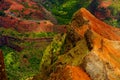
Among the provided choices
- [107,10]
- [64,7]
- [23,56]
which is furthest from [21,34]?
[64,7]

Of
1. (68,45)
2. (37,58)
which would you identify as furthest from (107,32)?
(37,58)

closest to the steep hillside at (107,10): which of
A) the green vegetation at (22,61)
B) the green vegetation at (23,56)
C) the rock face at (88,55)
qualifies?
the green vegetation at (23,56)

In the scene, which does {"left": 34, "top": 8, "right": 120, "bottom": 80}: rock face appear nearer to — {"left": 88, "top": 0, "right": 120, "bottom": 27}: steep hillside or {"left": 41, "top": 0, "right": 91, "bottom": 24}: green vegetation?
{"left": 88, "top": 0, "right": 120, "bottom": 27}: steep hillside

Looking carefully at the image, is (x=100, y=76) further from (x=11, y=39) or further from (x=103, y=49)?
(x=11, y=39)

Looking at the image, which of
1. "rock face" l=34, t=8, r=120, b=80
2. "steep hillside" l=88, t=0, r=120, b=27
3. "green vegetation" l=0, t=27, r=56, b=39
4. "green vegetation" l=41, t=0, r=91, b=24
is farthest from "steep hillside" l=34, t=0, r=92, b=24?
"rock face" l=34, t=8, r=120, b=80

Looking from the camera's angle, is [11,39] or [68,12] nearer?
[11,39]

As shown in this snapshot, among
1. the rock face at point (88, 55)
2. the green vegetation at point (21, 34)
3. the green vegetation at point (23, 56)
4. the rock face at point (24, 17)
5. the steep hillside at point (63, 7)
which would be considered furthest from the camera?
the steep hillside at point (63, 7)

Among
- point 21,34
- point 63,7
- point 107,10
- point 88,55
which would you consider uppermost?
point 88,55

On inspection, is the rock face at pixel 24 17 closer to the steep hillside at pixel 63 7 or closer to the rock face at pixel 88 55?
the steep hillside at pixel 63 7

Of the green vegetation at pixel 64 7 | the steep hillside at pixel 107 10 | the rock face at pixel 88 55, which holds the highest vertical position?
the rock face at pixel 88 55

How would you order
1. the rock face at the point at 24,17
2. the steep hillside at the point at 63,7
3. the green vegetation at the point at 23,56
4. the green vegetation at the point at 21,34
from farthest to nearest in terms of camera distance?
the steep hillside at the point at 63,7
the rock face at the point at 24,17
the green vegetation at the point at 21,34
the green vegetation at the point at 23,56

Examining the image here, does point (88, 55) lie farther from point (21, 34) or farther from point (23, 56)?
point (21, 34)
